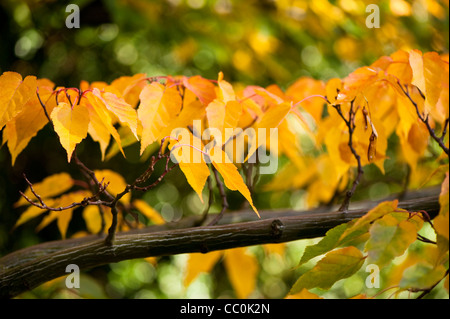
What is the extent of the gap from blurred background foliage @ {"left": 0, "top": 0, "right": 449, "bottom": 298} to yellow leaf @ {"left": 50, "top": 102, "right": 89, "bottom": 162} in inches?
31.6

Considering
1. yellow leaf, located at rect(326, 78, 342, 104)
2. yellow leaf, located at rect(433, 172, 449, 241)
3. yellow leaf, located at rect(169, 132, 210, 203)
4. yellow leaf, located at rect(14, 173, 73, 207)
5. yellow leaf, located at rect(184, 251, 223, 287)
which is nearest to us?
yellow leaf, located at rect(433, 172, 449, 241)

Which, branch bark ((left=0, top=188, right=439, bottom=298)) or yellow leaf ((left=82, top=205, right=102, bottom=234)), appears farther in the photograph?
yellow leaf ((left=82, top=205, right=102, bottom=234))

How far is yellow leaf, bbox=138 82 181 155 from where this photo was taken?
2.02ft

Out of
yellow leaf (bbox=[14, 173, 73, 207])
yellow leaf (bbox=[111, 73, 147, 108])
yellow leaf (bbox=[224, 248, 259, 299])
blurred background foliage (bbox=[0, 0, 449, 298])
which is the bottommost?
yellow leaf (bbox=[224, 248, 259, 299])

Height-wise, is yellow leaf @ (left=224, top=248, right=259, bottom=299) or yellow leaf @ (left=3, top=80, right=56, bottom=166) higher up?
yellow leaf @ (left=3, top=80, right=56, bottom=166)

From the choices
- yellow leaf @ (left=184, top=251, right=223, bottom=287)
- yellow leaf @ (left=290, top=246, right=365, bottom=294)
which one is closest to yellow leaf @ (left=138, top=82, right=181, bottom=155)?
yellow leaf @ (left=290, top=246, right=365, bottom=294)

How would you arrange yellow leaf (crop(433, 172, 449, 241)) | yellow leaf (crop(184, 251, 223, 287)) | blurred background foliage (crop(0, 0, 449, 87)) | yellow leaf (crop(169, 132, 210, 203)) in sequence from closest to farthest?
1. yellow leaf (crop(433, 172, 449, 241))
2. yellow leaf (crop(169, 132, 210, 203))
3. yellow leaf (crop(184, 251, 223, 287))
4. blurred background foliage (crop(0, 0, 449, 87))

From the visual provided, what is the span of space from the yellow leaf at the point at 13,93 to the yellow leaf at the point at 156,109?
14 centimetres

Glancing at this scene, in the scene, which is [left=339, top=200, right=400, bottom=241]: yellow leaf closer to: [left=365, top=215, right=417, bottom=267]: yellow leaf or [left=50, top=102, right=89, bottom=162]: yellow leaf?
[left=365, top=215, right=417, bottom=267]: yellow leaf

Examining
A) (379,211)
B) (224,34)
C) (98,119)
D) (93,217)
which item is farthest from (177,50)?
(379,211)

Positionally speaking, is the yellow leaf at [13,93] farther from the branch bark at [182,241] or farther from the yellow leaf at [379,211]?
the yellow leaf at [379,211]

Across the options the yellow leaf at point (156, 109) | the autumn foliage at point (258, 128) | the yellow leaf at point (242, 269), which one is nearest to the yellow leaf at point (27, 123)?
the autumn foliage at point (258, 128)

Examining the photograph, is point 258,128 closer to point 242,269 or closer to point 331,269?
point 331,269

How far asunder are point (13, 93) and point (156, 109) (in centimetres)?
18
